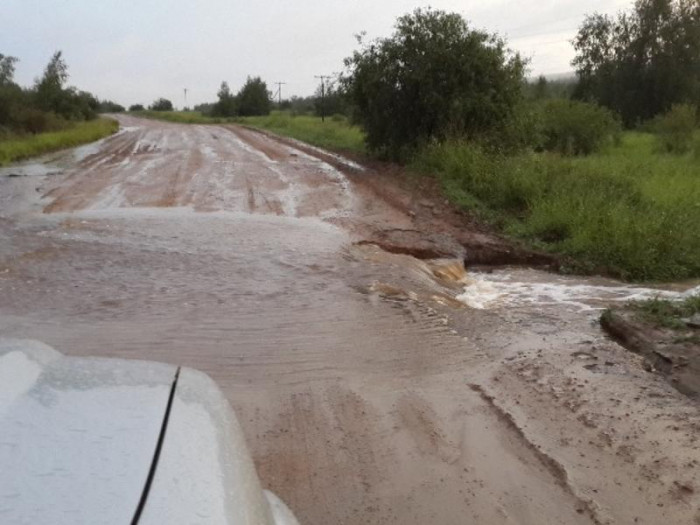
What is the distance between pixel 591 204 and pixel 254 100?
218 feet

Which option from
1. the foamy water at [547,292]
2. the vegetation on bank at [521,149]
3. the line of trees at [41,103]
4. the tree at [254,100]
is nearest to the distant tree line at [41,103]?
the line of trees at [41,103]

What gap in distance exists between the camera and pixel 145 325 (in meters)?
6.54

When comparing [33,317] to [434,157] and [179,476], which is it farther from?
[434,157]

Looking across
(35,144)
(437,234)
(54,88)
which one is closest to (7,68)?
(54,88)

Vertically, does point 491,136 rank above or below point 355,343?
above

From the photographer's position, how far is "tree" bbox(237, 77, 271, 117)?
74500 millimetres

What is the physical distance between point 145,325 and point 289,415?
2.28 m

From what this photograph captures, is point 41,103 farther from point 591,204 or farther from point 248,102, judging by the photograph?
point 591,204

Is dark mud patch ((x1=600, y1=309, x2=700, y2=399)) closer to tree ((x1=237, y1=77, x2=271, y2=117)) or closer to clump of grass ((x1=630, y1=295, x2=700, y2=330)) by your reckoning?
clump of grass ((x1=630, y1=295, x2=700, y2=330))

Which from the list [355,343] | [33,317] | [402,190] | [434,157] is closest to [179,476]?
[355,343]

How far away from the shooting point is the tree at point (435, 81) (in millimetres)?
18312

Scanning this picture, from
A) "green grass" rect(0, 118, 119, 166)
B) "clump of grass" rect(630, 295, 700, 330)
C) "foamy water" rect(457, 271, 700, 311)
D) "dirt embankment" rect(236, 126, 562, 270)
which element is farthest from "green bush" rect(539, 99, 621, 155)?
"clump of grass" rect(630, 295, 700, 330)

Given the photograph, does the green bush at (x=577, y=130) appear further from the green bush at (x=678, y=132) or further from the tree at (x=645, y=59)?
the tree at (x=645, y=59)

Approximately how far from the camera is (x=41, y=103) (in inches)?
1767
